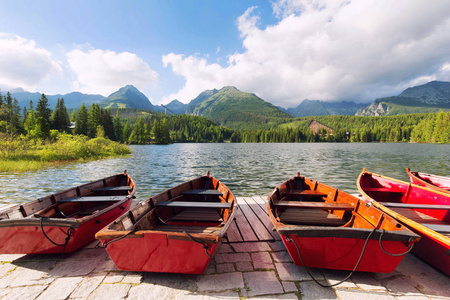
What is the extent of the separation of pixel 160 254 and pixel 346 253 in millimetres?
3321

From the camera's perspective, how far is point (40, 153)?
26766 mm

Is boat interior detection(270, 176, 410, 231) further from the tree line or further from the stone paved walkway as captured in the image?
the tree line

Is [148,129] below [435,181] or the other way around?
the other way around

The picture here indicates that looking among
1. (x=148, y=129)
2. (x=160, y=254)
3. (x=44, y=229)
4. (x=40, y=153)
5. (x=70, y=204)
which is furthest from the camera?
(x=148, y=129)

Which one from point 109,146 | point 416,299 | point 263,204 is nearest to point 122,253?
point 416,299

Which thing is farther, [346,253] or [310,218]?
[310,218]

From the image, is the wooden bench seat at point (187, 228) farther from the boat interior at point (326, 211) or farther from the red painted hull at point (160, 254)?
the boat interior at point (326, 211)

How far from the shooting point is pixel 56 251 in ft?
14.7

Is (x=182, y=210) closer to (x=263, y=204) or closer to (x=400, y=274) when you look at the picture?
(x=263, y=204)

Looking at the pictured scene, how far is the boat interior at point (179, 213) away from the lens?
4629mm

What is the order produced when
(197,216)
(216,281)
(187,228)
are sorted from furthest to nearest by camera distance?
(197,216) < (187,228) < (216,281)

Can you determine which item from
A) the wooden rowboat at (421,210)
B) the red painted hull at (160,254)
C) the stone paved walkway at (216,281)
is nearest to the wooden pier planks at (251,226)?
the stone paved walkway at (216,281)

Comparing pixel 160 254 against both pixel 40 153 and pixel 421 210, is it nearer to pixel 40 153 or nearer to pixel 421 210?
pixel 421 210

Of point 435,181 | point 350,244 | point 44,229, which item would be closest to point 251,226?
point 350,244
